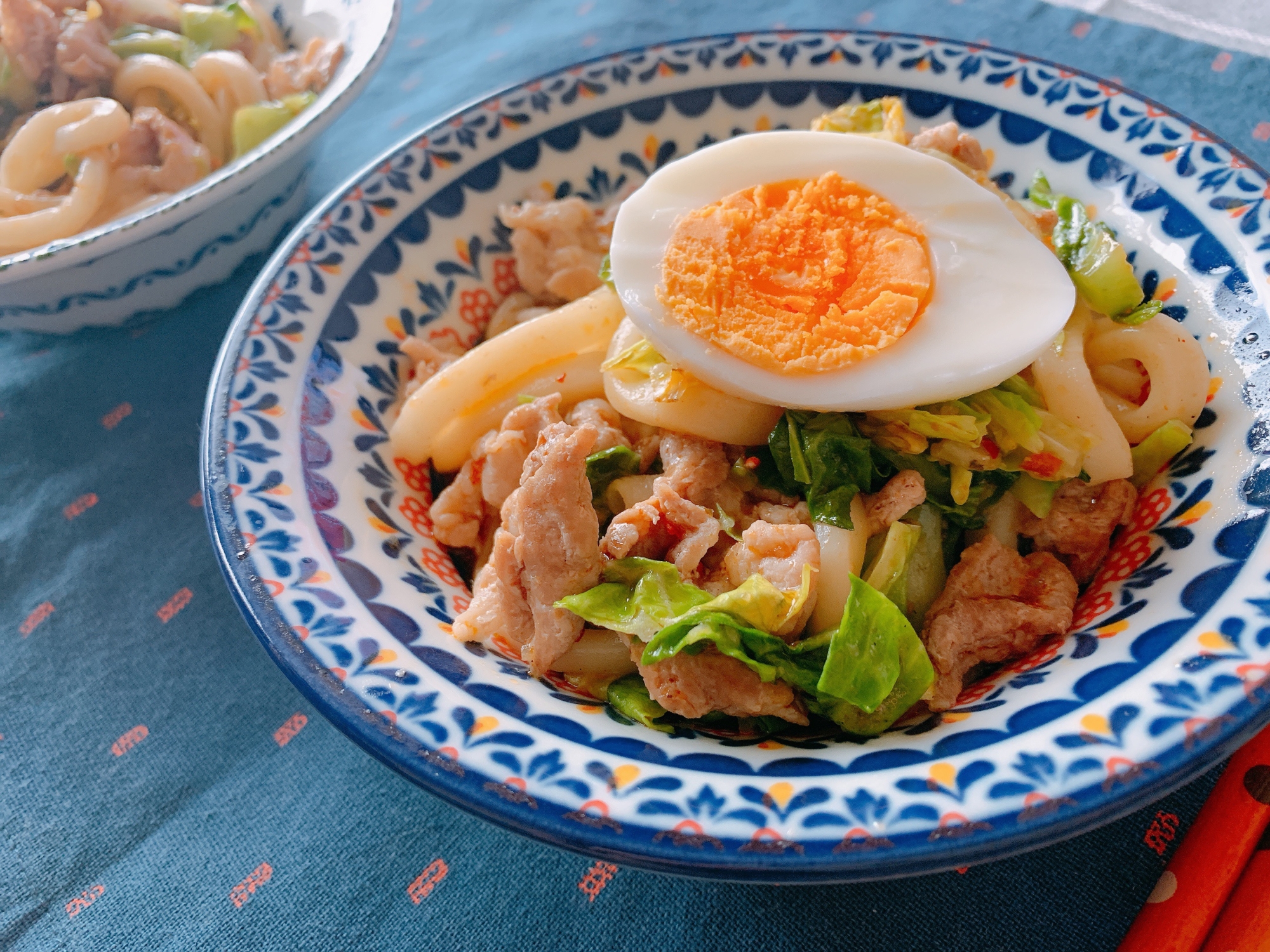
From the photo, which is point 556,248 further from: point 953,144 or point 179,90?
point 179,90

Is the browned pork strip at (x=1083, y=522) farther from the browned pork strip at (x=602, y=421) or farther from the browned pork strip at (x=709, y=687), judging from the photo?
the browned pork strip at (x=602, y=421)

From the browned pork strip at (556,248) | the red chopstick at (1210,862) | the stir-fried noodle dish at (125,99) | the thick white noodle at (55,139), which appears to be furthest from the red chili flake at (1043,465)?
the thick white noodle at (55,139)

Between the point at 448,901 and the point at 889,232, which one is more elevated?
the point at 889,232

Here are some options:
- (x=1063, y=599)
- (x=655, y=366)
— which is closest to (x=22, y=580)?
(x=655, y=366)


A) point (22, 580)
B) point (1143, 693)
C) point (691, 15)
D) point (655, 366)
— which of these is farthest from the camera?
point (691, 15)

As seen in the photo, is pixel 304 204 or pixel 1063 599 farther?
pixel 304 204

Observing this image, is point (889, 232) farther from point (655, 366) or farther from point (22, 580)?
point (22, 580)

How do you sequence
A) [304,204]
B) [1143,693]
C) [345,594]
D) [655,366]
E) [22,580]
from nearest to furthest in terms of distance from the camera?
[1143,693] → [345,594] → [655,366] → [22,580] → [304,204]
